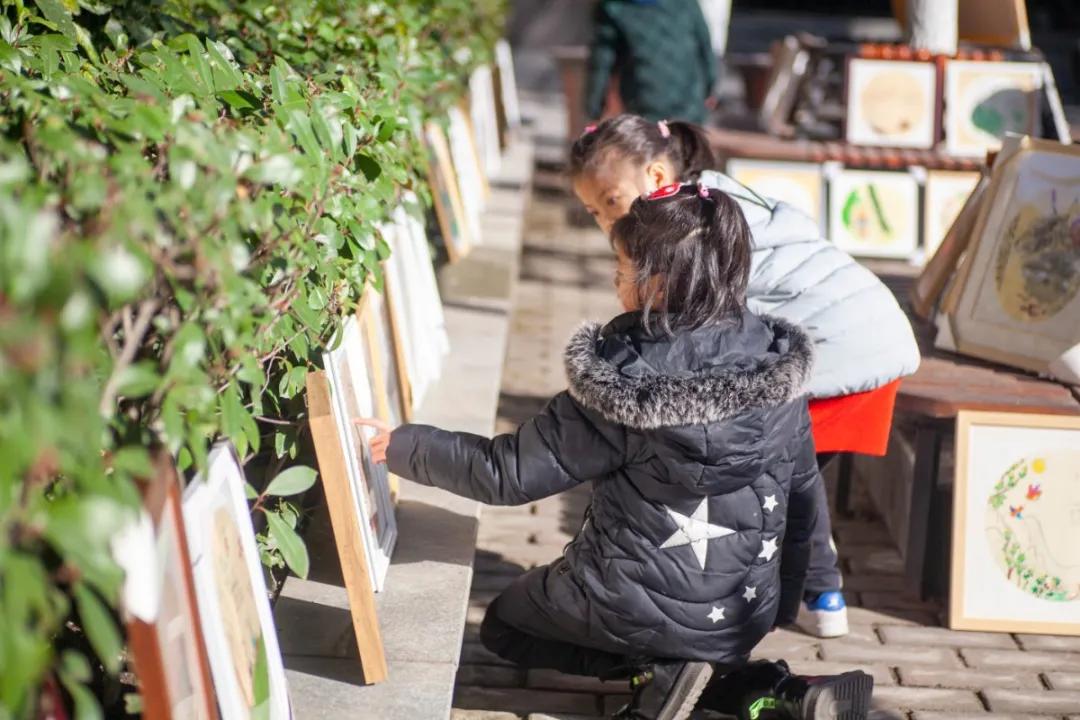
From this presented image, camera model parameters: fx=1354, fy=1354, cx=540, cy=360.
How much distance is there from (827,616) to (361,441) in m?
1.45

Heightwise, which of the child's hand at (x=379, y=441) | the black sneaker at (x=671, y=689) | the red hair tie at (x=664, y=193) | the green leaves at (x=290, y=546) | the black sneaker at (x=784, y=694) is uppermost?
the red hair tie at (x=664, y=193)

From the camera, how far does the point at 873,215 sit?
Result: 7496 millimetres

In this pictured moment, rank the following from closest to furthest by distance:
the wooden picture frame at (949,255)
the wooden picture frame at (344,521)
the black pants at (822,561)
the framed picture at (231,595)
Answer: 1. the framed picture at (231,595)
2. the wooden picture frame at (344,521)
3. the black pants at (822,561)
4. the wooden picture frame at (949,255)

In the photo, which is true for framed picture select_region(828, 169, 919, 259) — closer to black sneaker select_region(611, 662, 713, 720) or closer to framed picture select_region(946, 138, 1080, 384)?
framed picture select_region(946, 138, 1080, 384)

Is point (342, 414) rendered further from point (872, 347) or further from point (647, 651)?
point (872, 347)

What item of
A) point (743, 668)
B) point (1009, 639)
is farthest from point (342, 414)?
point (1009, 639)

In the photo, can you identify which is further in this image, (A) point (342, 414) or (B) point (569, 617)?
(B) point (569, 617)

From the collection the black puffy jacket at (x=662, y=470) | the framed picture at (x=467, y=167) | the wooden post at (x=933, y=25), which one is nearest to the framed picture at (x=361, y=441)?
the black puffy jacket at (x=662, y=470)

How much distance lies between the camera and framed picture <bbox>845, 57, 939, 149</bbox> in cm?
756

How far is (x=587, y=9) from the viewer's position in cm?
1614

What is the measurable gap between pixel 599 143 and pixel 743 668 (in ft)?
4.71

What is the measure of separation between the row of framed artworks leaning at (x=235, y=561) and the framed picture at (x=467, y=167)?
301cm

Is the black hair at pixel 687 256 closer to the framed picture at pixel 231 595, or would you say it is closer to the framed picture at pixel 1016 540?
the framed picture at pixel 231 595

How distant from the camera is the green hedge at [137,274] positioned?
→ 1371 millimetres
